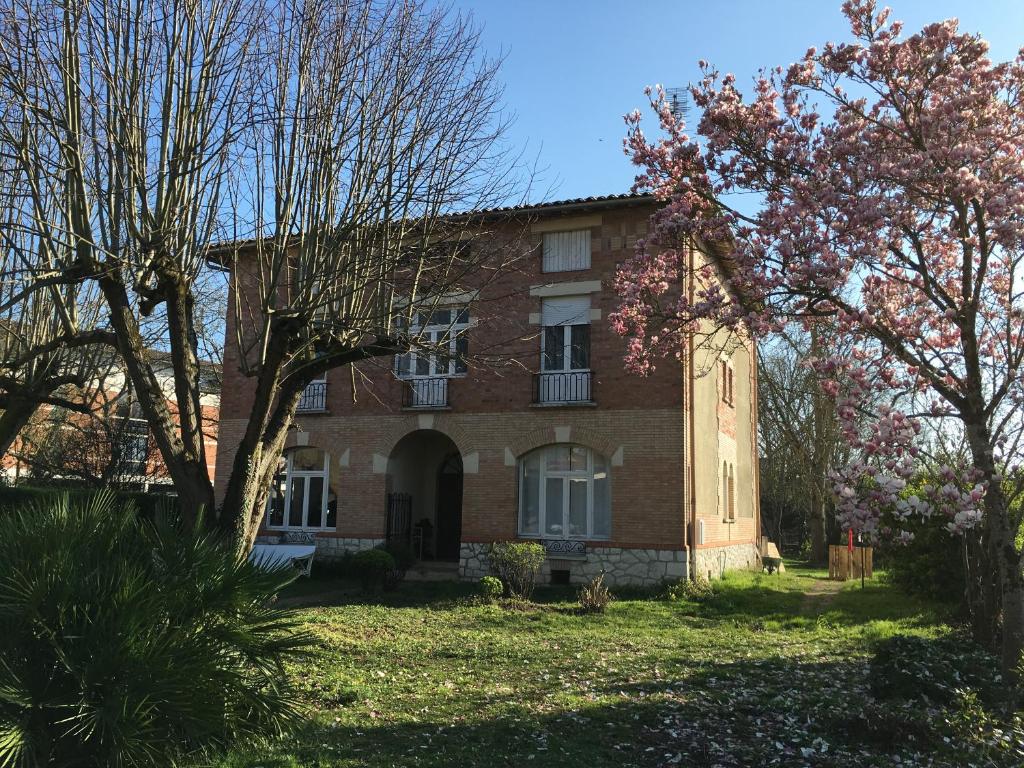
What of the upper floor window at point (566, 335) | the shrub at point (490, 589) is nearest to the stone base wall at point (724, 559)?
the shrub at point (490, 589)

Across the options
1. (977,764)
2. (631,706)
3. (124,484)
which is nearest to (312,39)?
A: (631,706)

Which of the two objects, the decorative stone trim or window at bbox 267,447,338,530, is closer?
the decorative stone trim

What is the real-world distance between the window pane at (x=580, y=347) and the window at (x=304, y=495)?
23.6ft

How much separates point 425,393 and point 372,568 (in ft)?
16.3

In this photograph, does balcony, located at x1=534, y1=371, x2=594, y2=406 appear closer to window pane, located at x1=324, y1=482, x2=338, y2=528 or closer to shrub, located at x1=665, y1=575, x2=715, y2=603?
shrub, located at x1=665, y1=575, x2=715, y2=603

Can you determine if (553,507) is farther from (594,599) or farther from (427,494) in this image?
(427,494)

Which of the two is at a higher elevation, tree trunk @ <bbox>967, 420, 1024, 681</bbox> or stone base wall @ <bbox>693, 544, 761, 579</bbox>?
tree trunk @ <bbox>967, 420, 1024, 681</bbox>

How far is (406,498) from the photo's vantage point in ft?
65.9

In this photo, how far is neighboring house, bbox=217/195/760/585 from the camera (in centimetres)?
1680

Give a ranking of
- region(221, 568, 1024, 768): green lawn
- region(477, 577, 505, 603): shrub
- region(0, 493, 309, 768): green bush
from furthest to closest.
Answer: region(477, 577, 505, 603): shrub, region(221, 568, 1024, 768): green lawn, region(0, 493, 309, 768): green bush

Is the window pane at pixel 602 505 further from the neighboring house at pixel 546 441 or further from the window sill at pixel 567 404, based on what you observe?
the window sill at pixel 567 404

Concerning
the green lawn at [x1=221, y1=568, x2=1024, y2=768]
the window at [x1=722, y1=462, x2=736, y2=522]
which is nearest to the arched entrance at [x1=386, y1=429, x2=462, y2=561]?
the green lawn at [x1=221, y1=568, x2=1024, y2=768]

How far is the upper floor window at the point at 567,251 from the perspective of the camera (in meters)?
18.1

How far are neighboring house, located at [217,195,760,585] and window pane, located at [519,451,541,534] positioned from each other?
0.03m
